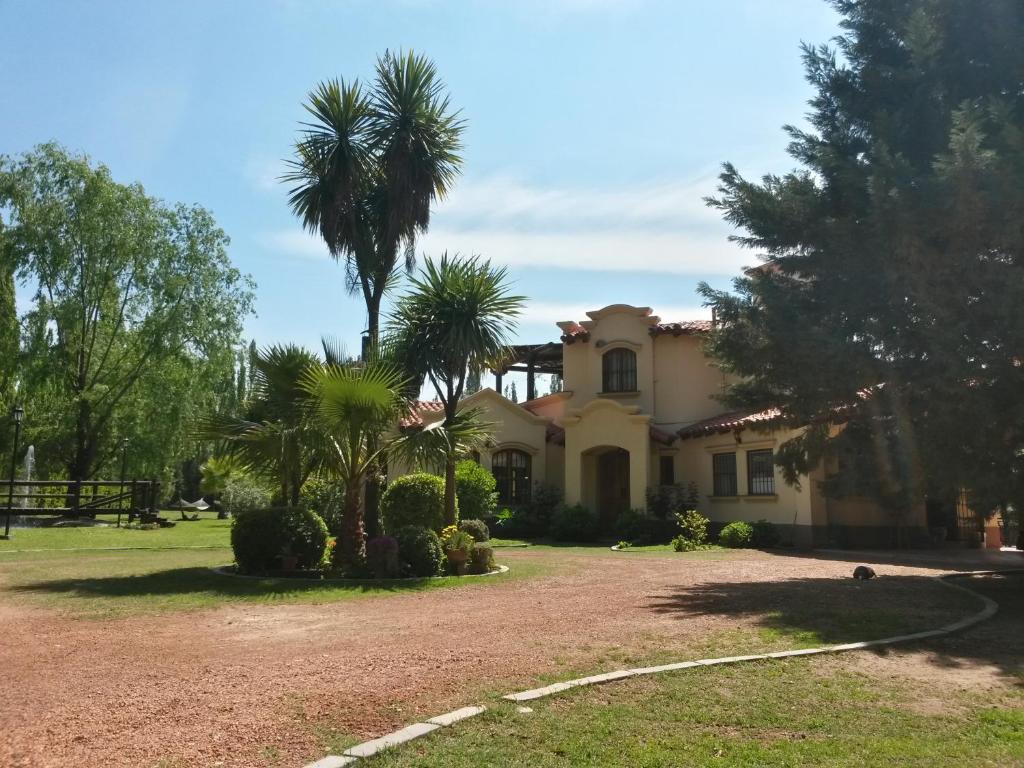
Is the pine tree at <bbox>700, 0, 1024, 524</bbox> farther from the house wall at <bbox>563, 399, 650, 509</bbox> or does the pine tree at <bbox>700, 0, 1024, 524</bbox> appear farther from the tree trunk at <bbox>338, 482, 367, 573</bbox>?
the house wall at <bbox>563, 399, 650, 509</bbox>

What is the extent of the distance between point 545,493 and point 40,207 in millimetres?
23009

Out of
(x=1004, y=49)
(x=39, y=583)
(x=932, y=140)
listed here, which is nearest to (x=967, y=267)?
(x=932, y=140)

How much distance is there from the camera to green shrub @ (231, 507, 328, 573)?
13336 millimetres

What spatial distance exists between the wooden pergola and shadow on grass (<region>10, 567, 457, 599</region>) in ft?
57.4

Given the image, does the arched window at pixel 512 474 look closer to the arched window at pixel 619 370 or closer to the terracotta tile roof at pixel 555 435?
the terracotta tile roof at pixel 555 435

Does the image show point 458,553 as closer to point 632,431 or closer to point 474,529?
point 474,529

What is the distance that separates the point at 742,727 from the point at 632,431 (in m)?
20.6

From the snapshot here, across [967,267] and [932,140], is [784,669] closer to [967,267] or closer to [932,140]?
[967,267]

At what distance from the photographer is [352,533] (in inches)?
553

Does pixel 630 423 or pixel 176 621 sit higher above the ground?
pixel 630 423

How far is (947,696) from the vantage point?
5938 millimetres

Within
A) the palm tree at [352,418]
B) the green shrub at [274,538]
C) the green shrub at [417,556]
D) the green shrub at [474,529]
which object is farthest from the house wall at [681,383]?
the green shrub at [274,538]

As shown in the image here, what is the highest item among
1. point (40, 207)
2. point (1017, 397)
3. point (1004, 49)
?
point (40, 207)

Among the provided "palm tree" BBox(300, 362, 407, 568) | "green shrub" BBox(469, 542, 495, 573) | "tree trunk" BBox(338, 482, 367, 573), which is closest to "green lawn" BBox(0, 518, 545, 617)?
"green shrub" BBox(469, 542, 495, 573)
